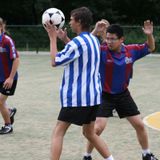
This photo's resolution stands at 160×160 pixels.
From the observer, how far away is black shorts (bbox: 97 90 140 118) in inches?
237

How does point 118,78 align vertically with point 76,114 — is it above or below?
above

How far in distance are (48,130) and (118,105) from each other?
2.42 metres

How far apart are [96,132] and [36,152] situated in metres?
1.13

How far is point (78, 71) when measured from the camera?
5164mm

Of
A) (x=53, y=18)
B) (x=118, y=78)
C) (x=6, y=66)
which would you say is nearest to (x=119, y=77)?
(x=118, y=78)

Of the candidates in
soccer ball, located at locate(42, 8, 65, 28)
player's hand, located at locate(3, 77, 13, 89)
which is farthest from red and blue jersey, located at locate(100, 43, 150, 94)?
player's hand, located at locate(3, 77, 13, 89)

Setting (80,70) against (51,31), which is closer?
(80,70)

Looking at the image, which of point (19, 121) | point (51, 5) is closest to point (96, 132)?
point (19, 121)

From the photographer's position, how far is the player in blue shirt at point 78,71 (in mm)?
5109

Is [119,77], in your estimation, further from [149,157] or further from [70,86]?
[149,157]

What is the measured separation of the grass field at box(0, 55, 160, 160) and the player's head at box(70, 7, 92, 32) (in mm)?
1975

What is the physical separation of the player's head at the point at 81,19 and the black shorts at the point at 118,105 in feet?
3.75

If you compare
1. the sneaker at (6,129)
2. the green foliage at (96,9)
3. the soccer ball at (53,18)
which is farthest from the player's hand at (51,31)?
the green foliage at (96,9)

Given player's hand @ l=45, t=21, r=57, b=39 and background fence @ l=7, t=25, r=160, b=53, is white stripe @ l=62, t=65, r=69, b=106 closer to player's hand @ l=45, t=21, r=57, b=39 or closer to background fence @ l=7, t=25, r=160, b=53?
player's hand @ l=45, t=21, r=57, b=39
